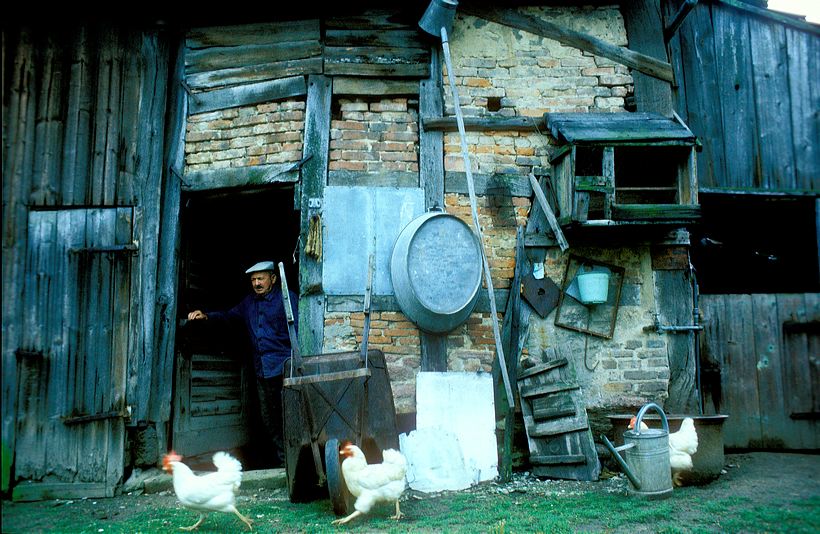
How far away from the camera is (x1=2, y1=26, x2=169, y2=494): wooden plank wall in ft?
18.7

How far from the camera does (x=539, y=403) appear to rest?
5699 mm

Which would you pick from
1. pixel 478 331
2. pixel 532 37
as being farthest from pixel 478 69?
pixel 478 331

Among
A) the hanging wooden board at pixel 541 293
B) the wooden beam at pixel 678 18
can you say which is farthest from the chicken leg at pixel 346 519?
the wooden beam at pixel 678 18

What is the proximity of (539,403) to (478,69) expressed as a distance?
325 centimetres

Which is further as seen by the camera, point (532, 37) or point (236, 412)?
point (236, 412)

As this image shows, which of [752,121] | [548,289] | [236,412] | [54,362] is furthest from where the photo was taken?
[236,412]

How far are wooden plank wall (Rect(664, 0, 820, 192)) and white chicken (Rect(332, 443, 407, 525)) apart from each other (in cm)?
447

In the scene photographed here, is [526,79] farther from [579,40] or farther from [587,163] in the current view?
[587,163]

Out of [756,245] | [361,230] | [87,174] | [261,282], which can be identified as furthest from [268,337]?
[756,245]

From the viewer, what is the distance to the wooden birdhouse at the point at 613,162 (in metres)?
5.64

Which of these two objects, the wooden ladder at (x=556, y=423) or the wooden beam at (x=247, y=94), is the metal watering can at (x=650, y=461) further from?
the wooden beam at (x=247, y=94)

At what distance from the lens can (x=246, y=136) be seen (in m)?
6.18

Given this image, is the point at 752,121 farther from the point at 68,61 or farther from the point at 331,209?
the point at 68,61

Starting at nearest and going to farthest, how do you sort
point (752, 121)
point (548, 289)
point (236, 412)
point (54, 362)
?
point (54, 362)
point (548, 289)
point (752, 121)
point (236, 412)
